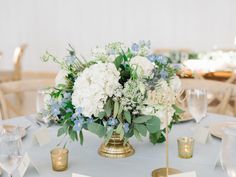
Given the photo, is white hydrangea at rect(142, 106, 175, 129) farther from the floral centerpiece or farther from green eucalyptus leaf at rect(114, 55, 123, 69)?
green eucalyptus leaf at rect(114, 55, 123, 69)

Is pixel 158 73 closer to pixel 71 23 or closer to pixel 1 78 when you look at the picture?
pixel 1 78

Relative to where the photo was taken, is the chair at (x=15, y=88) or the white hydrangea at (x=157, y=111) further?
the chair at (x=15, y=88)

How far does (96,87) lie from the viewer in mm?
1126

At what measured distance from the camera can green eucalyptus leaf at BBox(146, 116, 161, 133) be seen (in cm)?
116

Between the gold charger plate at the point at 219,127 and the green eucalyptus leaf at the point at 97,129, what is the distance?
49 cm

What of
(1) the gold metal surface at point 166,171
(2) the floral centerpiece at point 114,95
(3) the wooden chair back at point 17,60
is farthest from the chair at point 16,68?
(1) the gold metal surface at point 166,171

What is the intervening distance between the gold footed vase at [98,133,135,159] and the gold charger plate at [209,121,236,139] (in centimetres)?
37

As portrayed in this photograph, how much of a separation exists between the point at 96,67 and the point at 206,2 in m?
5.02

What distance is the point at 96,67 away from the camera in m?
1.15

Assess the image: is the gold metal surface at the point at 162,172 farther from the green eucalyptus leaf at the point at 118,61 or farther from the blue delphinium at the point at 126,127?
the green eucalyptus leaf at the point at 118,61

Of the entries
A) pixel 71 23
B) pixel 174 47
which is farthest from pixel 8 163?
pixel 71 23

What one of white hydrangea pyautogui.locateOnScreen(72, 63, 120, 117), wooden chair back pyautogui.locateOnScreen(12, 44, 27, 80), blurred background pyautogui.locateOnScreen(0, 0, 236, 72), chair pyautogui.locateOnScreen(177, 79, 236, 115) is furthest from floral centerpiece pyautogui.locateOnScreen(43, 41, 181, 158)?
blurred background pyautogui.locateOnScreen(0, 0, 236, 72)

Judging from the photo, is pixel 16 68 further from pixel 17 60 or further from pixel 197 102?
pixel 197 102

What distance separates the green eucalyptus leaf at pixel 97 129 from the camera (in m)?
1.15
